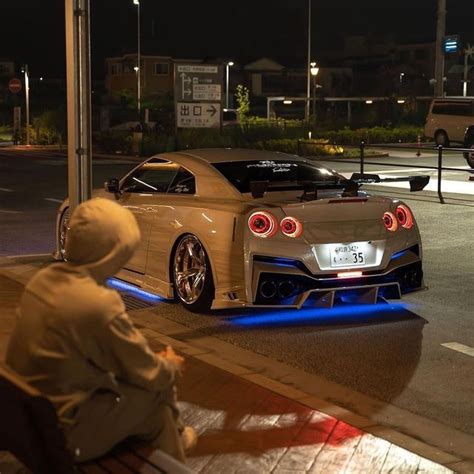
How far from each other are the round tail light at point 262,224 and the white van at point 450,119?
2856 centimetres

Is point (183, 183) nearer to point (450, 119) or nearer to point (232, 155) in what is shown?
point (232, 155)

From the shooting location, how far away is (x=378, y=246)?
8023 millimetres

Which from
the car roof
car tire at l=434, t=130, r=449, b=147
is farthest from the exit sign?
the car roof

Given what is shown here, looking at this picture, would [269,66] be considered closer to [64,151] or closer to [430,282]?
[64,151]

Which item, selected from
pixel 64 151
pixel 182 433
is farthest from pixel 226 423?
pixel 64 151

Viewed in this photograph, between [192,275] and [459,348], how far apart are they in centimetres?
247

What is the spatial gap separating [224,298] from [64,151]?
111 ft

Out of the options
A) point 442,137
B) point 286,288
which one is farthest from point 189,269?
point 442,137

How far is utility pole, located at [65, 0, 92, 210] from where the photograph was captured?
26.1ft

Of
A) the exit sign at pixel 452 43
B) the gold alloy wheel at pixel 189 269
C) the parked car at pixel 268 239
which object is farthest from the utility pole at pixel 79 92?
the exit sign at pixel 452 43

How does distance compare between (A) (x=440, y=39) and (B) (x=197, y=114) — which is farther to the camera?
(A) (x=440, y=39)

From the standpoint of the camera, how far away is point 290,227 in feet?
25.6

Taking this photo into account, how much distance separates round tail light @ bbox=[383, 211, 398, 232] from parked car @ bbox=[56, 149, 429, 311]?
0.01 meters

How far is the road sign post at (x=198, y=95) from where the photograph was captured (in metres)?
23.2
